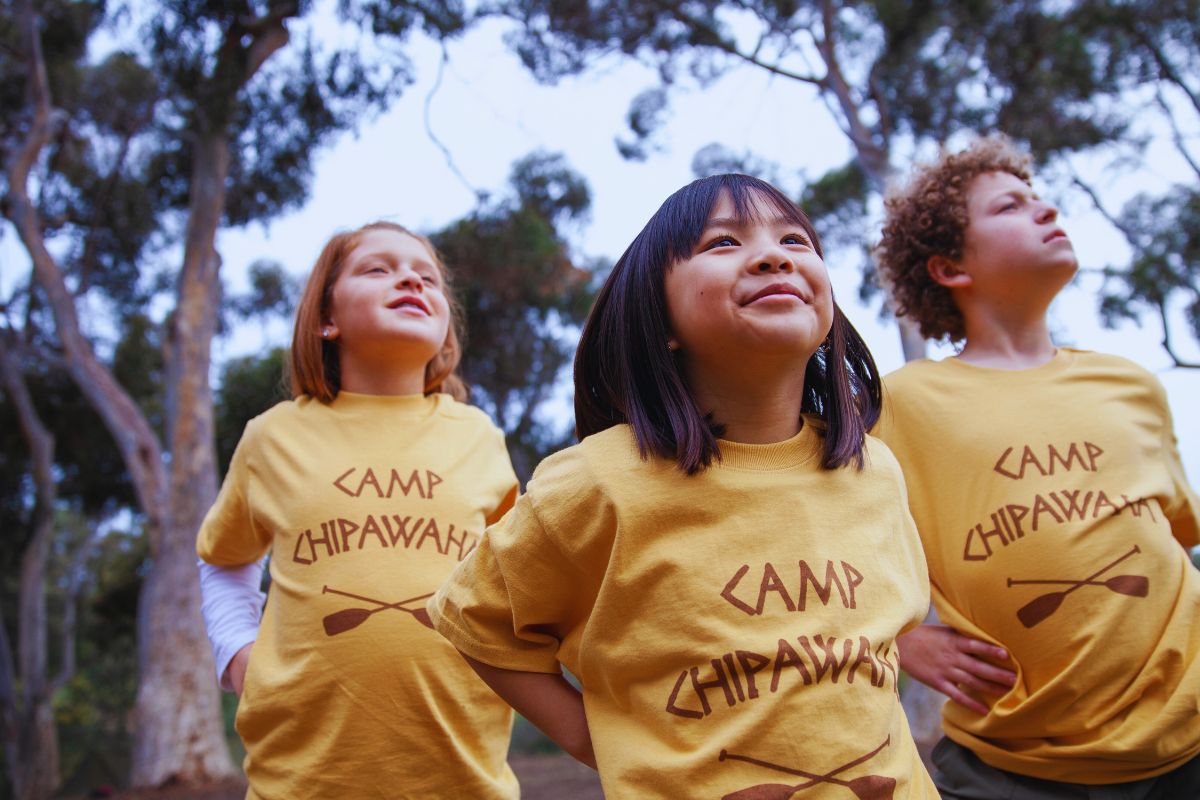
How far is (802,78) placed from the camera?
8.83 metres

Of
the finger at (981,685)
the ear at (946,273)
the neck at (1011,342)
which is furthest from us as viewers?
the ear at (946,273)

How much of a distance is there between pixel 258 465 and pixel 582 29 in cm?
850

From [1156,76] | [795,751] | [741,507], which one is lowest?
[795,751]

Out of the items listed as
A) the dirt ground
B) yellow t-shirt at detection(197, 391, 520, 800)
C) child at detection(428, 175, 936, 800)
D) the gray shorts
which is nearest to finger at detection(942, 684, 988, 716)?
the gray shorts

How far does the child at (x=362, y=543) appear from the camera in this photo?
1.72 meters

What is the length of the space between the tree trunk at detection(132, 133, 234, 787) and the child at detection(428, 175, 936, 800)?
815 centimetres

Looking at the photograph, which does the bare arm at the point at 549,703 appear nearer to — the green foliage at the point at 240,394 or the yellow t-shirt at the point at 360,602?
the yellow t-shirt at the point at 360,602

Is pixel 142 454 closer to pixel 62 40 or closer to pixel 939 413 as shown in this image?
pixel 62 40

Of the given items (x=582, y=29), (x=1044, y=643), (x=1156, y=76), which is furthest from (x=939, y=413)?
(x=1156, y=76)

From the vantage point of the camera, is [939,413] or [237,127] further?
[237,127]

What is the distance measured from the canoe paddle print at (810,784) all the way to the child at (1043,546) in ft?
2.14

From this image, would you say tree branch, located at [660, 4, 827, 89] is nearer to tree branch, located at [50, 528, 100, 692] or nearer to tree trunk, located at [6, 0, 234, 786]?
tree trunk, located at [6, 0, 234, 786]

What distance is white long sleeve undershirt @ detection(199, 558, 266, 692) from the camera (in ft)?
6.47

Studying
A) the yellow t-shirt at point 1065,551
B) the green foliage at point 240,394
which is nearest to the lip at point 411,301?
the yellow t-shirt at point 1065,551
